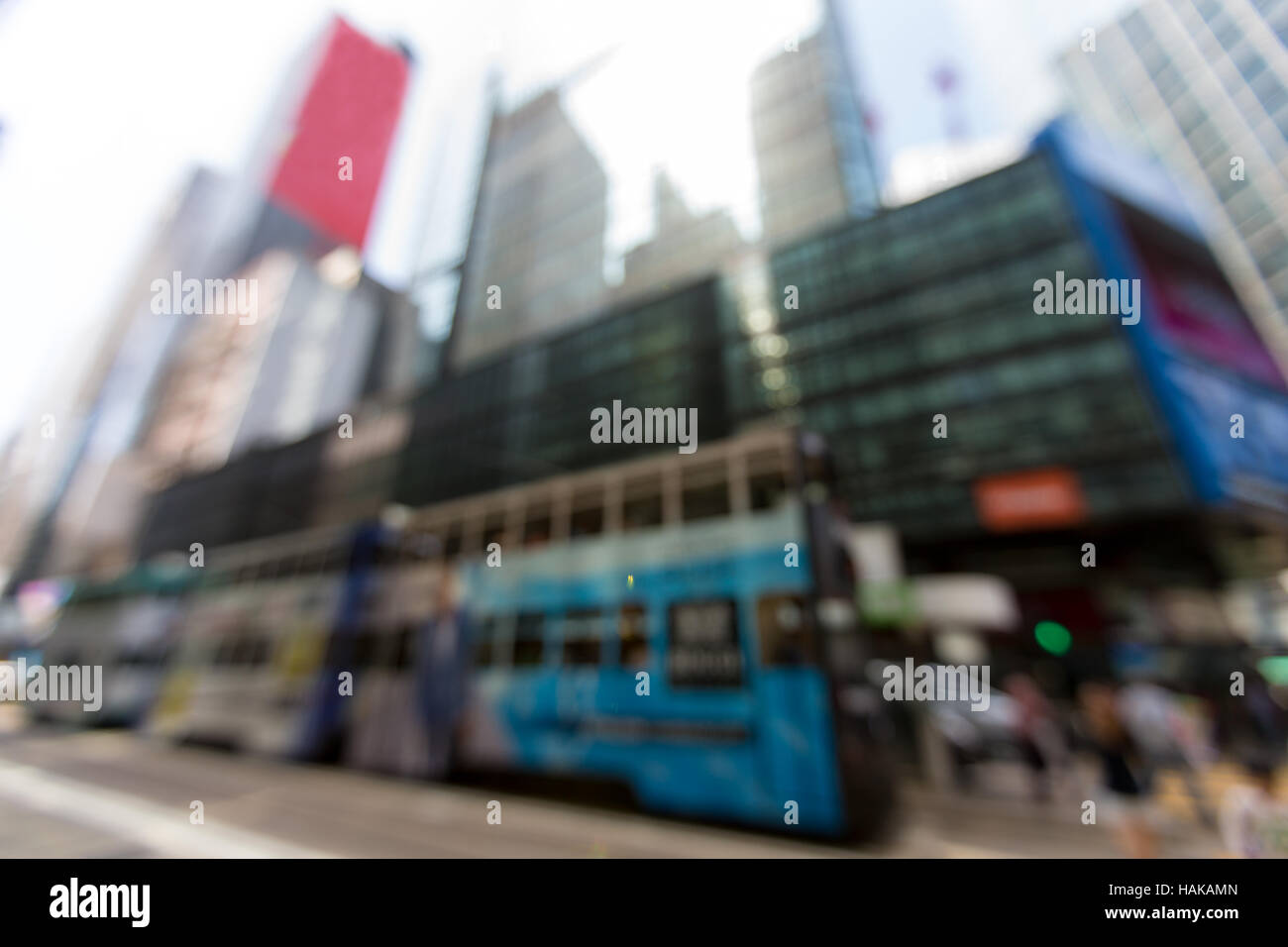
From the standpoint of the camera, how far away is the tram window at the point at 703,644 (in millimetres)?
5461

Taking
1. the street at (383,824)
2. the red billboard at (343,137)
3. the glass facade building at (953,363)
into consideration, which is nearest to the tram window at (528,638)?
the street at (383,824)

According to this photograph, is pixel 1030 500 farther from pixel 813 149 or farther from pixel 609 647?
pixel 813 149

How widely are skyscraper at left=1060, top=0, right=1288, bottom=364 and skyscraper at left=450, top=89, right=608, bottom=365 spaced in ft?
51.4

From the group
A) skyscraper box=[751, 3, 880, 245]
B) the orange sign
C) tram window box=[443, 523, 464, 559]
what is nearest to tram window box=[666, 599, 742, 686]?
tram window box=[443, 523, 464, 559]

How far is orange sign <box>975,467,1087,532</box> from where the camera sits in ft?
61.2

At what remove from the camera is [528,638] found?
22.4ft

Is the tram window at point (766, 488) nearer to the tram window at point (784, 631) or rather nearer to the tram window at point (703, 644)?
the tram window at point (784, 631)

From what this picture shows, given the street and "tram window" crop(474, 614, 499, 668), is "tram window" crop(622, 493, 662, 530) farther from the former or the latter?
the street

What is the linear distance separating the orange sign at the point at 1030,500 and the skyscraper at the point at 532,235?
20177mm

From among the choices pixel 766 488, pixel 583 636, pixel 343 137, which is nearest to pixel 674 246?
pixel 343 137

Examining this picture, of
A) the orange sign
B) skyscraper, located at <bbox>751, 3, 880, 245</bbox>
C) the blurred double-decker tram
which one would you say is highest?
skyscraper, located at <bbox>751, 3, 880, 245</bbox>

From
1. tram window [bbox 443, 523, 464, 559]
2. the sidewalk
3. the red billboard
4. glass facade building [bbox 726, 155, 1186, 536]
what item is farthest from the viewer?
glass facade building [bbox 726, 155, 1186, 536]

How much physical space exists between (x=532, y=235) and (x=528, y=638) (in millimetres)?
31423
